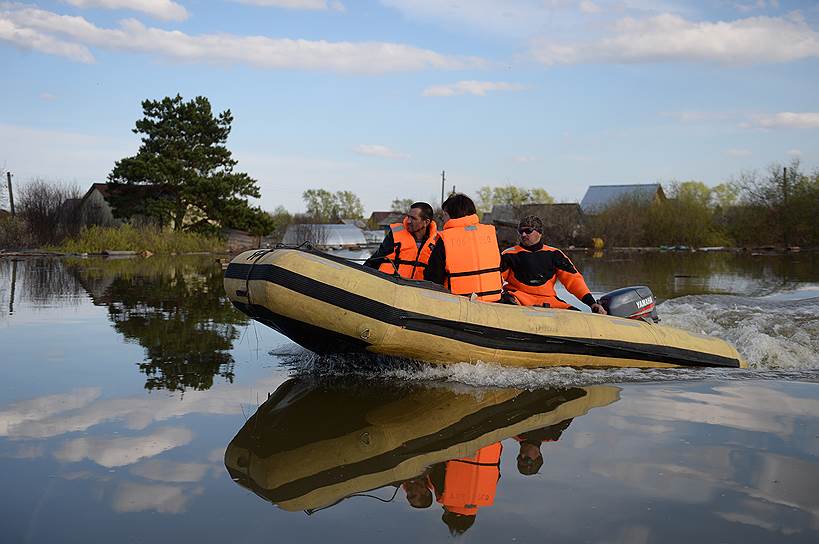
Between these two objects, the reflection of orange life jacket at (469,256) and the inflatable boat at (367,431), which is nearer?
the inflatable boat at (367,431)

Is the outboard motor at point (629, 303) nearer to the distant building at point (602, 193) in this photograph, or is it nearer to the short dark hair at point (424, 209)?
the short dark hair at point (424, 209)

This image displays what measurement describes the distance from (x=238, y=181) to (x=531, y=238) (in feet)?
90.6

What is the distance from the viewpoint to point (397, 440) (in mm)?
4391

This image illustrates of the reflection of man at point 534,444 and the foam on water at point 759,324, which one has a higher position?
the foam on water at point 759,324

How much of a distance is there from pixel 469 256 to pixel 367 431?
86.7 inches

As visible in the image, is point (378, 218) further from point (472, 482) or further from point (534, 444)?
point (472, 482)

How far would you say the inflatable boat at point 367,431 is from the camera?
3.74 metres

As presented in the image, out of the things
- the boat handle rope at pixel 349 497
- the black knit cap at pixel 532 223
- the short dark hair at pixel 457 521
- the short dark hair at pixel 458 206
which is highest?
the short dark hair at pixel 458 206

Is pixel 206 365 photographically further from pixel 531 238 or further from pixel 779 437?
pixel 779 437

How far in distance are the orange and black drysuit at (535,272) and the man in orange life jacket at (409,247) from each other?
924 millimetres

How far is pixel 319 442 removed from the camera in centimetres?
437

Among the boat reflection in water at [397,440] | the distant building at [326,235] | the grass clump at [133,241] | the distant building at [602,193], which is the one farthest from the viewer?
the distant building at [602,193]

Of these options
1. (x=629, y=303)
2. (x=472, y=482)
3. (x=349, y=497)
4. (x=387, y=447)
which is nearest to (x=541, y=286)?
(x=629, y=303)

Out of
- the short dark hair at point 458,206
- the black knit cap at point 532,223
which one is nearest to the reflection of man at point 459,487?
the short dark hair at point 458,206
